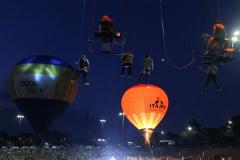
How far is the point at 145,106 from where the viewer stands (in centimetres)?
2969

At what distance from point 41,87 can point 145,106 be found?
12.5m

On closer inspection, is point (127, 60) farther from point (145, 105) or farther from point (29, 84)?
point (29, 84)

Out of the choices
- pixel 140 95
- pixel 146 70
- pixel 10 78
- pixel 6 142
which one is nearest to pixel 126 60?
pixel 146 70

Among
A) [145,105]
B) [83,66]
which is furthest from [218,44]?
[145,105]

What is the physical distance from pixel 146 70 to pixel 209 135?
6324 centimetres

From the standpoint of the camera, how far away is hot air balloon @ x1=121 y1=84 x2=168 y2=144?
29.8 meters

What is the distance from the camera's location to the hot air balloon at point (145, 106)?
29.8 m

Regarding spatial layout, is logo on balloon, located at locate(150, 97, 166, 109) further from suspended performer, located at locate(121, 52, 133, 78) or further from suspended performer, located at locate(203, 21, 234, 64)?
suspended performer, located at locate(203, 21, 234, 64)

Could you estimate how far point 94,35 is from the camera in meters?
18.4

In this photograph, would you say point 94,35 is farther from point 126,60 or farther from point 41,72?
point 41,72

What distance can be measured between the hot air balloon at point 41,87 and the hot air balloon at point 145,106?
990 centimetres

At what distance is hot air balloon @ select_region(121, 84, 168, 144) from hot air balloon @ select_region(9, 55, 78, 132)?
9.90m

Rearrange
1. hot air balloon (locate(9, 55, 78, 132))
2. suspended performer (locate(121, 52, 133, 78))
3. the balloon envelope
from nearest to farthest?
suspended performer (locate(121, 52, 133, 78)) → the balloon envelope → hot air balloon (locate(9, 55, 78, 132))

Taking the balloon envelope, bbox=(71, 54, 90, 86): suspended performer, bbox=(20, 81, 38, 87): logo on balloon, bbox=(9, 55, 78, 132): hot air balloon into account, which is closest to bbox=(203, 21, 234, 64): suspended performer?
bbox=(71, 54, 90, 86): suspended performer
